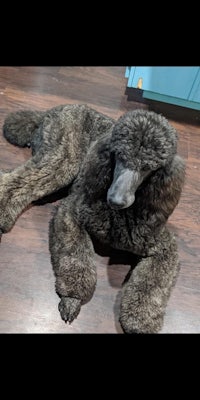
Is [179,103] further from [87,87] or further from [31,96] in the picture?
[31,96]

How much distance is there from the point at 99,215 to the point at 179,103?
0.95 meters

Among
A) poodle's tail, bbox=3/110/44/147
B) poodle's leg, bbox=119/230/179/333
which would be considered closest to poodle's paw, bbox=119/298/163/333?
poodle's leg, bbox=119/230/179/333

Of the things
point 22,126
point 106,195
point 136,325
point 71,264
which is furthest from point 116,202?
point 22,126

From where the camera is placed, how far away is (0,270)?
1.28m

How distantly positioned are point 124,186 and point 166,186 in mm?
126

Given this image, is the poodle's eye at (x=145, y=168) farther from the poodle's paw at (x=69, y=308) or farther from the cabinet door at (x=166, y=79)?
the cabinet door at (x=166, y=79)

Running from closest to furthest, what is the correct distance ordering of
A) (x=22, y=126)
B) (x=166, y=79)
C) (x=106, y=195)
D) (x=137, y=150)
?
(x=137, y=150) → (x=106, y=195) → (x=22, y=126) → (x=166, y=79)

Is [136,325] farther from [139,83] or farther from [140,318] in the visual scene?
[139,83]

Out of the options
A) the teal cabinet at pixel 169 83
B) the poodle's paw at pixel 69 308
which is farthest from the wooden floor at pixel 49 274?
the teal cabinet at pixel 169 83

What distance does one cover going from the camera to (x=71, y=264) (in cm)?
120

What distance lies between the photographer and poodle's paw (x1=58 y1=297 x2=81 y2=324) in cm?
119

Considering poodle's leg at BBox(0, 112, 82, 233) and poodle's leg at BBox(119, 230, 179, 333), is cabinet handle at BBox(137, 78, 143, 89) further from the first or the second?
poodle's leg at BBox(119, 230, 179, 333)

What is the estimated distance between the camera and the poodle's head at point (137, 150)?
37.3 inches

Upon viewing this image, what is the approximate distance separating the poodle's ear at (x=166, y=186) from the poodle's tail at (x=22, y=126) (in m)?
0.66
